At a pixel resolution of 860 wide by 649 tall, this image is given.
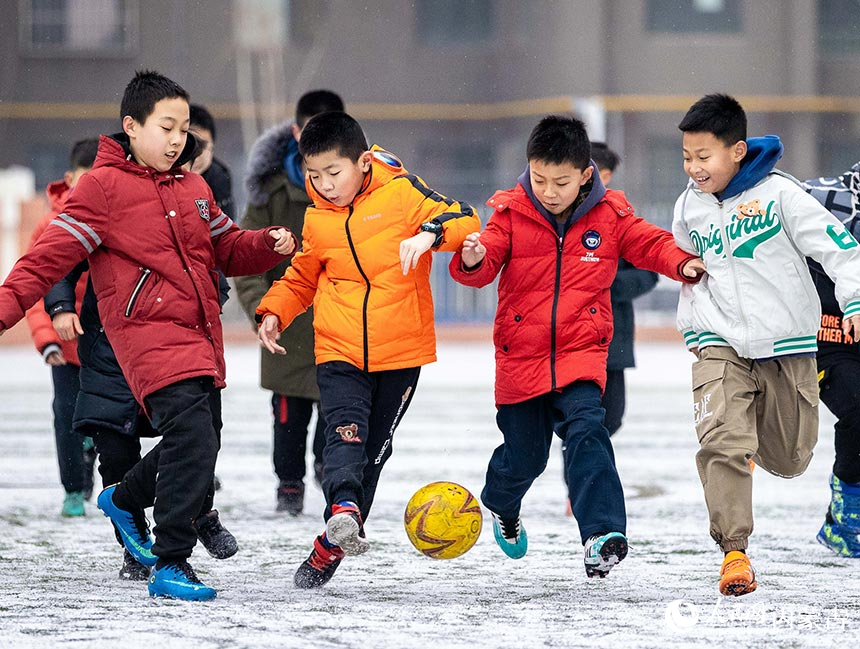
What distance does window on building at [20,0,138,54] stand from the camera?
30719mm

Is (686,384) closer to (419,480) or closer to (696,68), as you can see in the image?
(419,480)

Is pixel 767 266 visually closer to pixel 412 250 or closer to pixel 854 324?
pixel 854 324

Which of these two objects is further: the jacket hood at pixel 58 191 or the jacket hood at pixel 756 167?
the jacket hood at pixel 58 191

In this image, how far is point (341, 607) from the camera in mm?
4973

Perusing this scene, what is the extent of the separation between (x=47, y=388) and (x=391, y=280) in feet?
30.0

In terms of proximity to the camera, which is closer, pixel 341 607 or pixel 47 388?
pixel 341 607

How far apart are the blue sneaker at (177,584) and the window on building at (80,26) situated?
2708 cm

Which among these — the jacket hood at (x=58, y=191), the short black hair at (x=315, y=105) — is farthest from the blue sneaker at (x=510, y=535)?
the jacket hood at (x=58, y=191)

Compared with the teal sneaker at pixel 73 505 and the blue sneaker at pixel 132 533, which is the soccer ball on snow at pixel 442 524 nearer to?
the blue sneaker at pixel 132 533

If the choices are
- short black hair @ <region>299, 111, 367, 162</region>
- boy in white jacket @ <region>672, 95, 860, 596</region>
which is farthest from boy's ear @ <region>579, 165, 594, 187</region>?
short black hair @ <region>299, 111, 367, 162</region>

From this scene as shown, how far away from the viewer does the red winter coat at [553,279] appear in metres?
5.46

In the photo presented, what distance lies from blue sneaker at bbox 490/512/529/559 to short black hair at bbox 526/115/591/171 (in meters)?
1.44

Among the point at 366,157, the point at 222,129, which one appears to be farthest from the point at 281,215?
the point at 222,129

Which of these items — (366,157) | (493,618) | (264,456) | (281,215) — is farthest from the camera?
(264,456)
